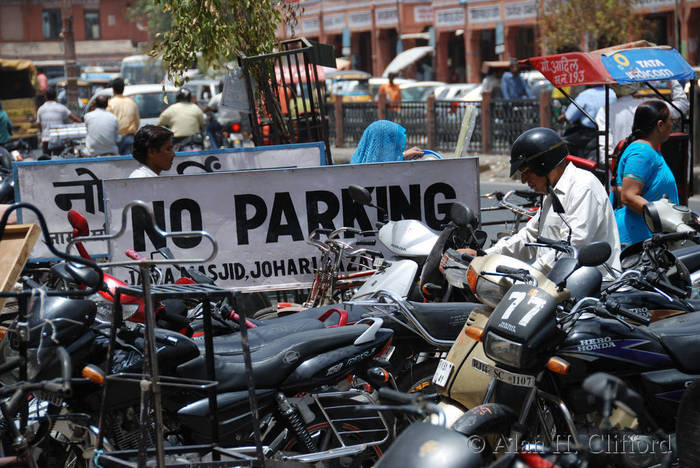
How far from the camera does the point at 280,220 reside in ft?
Answer: 22.1

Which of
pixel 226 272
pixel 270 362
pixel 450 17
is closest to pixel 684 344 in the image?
pixel 270 362

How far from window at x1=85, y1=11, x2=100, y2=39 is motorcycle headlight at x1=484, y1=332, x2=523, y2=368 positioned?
72.1 metres

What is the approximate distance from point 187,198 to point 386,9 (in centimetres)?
4211

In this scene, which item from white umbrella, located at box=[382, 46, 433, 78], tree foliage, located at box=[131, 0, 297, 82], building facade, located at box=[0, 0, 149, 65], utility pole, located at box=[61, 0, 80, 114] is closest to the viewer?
tree foliage, located at box=[131, 0, 297, 82]

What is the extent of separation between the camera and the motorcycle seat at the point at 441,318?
4824 mm

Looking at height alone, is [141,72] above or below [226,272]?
above

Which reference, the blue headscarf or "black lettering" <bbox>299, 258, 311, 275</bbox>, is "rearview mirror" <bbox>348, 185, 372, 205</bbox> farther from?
the blue headscarf

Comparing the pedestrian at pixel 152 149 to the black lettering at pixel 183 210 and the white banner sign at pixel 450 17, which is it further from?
the white banner sign at pixel 450 17

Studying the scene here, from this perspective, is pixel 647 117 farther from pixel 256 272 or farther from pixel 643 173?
pixel 256 272

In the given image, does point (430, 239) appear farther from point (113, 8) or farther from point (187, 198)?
point (113, 8)

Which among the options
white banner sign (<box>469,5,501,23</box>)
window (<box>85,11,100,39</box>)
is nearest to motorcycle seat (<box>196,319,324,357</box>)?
white banner sign (<box>469,5,501,23</box>)

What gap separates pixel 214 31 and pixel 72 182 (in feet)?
7.77

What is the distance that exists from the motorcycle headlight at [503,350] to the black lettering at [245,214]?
3210 millimetres

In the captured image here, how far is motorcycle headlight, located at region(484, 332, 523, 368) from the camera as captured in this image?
3.65 m
